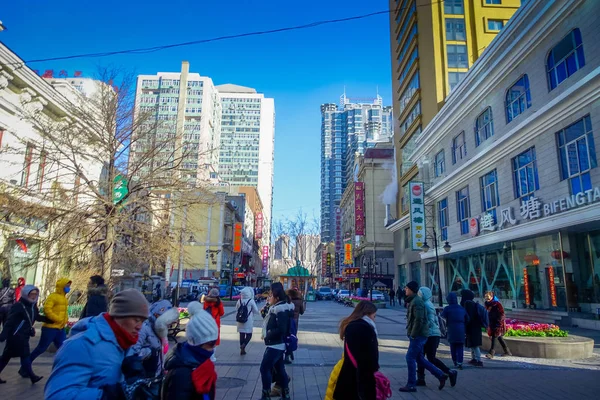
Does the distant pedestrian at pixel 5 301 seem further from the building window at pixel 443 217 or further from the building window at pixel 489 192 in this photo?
the building window at pixel 443 217

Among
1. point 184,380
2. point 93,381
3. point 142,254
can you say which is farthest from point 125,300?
point 142,254

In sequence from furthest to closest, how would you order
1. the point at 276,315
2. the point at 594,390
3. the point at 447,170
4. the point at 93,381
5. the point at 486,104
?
Answer: the point at 447,170
the point at 486,104
the point at 594,390
the point at 276,315
the point at 93,381

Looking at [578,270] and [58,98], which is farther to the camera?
[58,98]

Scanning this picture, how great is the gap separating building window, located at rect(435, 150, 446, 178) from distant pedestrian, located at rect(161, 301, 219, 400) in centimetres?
3030

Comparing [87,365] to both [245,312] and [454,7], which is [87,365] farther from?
[454,7]

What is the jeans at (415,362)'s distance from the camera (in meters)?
6.81

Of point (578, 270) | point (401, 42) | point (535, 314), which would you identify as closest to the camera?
point (578, 270)

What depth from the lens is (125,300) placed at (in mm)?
2439

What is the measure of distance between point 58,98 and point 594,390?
22.0 m

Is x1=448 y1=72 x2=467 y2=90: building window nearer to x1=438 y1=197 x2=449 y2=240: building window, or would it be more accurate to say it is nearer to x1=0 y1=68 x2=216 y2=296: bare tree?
x1=438 y1=197 x2=449 y2=240: building window

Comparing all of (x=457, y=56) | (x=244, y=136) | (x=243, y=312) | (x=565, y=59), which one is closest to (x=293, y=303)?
(x=243, y=312)

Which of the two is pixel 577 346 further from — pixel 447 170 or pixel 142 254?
pixel 447 170

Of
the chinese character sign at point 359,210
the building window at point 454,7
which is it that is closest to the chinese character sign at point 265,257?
the chinese character sign at point 359,210

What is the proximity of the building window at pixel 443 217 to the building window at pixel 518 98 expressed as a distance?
9440 millimetres
